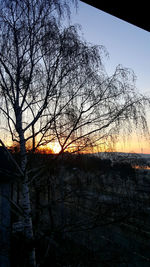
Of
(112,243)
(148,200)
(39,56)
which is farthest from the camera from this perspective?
(148,200)

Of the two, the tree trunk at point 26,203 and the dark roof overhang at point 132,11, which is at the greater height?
the dark roof overhang at point 132,11

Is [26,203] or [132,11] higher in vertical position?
[132,11]

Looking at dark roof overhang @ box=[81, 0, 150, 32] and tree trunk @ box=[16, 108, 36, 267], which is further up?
dark roof overhang @ box=[81, 0, 150, 32]

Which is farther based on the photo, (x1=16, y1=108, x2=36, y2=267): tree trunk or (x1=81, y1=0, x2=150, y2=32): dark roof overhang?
(x1=16, y1=108, x2=36, y2=267): tree trunk

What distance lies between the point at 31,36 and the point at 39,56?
0.45 meters

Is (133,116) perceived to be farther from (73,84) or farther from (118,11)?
(118,11)

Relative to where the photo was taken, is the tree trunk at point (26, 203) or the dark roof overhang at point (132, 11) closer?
the dark roof overhang at point (132, 11)

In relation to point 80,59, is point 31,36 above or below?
above

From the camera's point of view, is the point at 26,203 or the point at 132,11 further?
the point at 26,203

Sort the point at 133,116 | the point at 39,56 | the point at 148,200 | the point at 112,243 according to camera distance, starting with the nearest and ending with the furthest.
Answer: the point at 133,116 → the point at 39,56 → the point at 112,243 → the point at 148,200

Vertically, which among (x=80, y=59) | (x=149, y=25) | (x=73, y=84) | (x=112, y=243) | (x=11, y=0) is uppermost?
(x=11, y=0)

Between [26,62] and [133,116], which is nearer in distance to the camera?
[133,116]

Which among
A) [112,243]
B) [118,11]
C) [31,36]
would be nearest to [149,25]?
[118,11]

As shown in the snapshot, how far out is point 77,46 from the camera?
3182 mm
